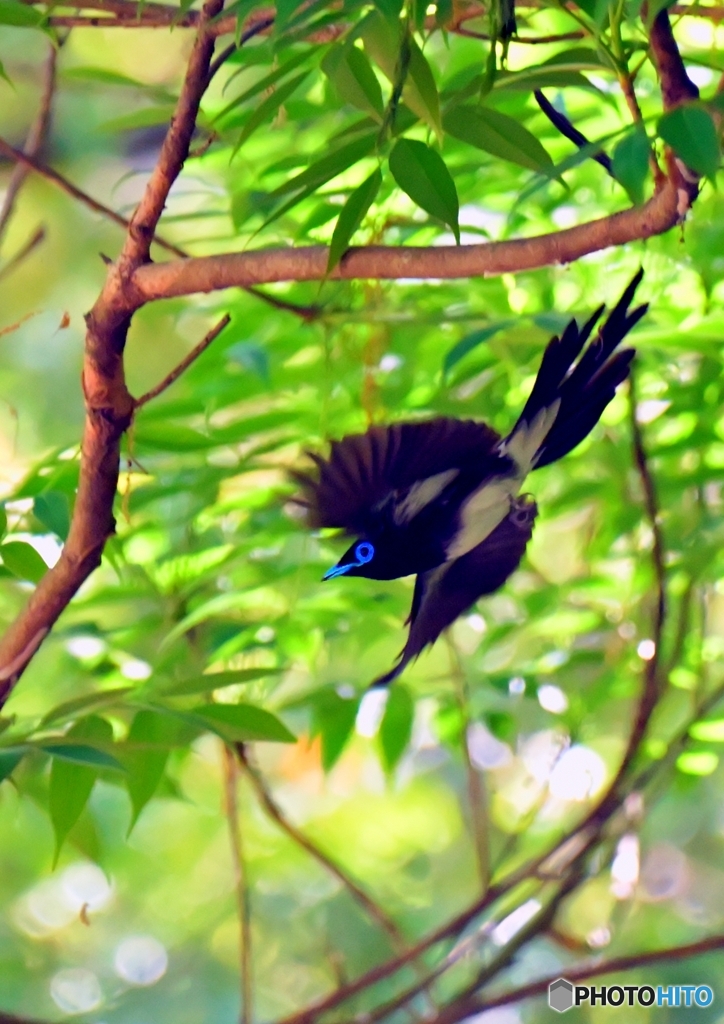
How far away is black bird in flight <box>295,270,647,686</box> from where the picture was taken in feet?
1.47

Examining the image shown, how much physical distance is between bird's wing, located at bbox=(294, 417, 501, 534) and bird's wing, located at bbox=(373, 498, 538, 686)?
46 millimetres

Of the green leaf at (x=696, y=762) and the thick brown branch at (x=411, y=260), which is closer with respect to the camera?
the thick brown branch at (x=411, y=260)

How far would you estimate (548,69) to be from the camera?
0.42 metres

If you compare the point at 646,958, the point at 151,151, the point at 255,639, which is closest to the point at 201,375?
the point at 255,639

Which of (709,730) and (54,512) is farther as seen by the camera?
(709,730)

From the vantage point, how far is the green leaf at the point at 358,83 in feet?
1.29

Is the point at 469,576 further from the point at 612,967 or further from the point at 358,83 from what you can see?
the point at 612,967

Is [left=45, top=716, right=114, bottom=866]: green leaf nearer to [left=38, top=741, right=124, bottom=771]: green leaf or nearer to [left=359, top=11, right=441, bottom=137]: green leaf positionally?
[left=38, top=741, right=124, bottom=771]: green leaf

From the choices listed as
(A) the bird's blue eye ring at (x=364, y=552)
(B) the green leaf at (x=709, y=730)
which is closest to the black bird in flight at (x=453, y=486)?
(A) the bird's blue eye ring at (x=364, y=552)

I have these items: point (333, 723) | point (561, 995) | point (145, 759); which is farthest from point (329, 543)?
point (561, 995)

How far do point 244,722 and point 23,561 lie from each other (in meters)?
0.16

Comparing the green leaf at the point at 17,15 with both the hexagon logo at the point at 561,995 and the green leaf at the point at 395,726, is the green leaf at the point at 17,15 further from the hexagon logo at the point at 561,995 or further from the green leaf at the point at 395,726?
the hexagon logo at the point at 561,995

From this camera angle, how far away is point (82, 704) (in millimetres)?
477

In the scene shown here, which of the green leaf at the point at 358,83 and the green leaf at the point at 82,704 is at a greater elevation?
the green leaf at the point at 358,83
